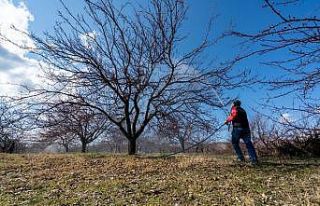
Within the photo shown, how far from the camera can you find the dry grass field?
6727mm

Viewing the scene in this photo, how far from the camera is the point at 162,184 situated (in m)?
8.02

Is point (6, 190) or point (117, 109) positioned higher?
point (117, 109)

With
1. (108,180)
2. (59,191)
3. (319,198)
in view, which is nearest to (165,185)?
(108,180)

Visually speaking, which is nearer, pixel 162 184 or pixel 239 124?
pixel 162 184

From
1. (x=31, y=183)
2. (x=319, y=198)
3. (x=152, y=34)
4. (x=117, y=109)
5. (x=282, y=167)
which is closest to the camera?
(x=319, y=198)

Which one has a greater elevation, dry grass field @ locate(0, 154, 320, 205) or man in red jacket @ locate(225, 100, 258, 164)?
man in red jacket @ locate(225, 100, 258, 164)

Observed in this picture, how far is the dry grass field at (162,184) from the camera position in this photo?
22.1 feet

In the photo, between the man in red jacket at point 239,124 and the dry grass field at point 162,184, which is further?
the man in red jacket at point 239,124

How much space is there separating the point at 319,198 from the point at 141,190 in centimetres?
319

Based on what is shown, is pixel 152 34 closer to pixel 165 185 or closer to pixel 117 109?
pixel 117 109

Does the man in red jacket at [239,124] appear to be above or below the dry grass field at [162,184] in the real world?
above

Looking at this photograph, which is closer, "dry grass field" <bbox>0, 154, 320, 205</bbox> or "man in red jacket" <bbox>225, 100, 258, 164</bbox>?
"dry grass field" <bbox>0, 154, 320, 205</bbox>

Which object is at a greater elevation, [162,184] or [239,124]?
[239,124]

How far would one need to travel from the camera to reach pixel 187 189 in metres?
7.46
